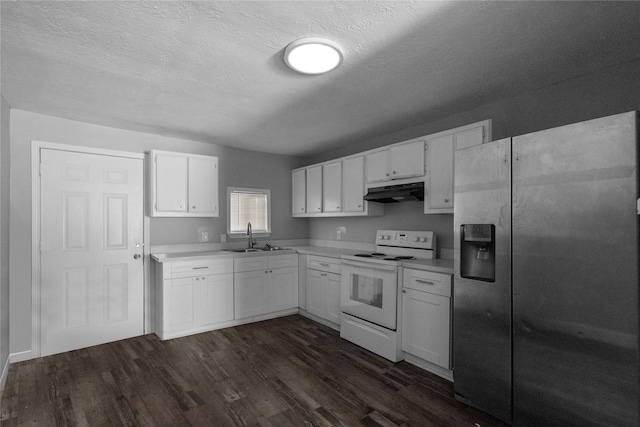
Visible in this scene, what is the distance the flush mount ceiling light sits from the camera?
1.97 meters

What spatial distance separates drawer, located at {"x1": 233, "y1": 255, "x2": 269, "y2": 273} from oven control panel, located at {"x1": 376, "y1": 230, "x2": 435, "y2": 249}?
4.93ft

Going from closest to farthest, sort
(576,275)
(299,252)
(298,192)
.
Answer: (576,275)
(299,252)
(298,192)

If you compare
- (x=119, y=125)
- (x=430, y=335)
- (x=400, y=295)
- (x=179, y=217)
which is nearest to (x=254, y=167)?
(x=179, y=217)

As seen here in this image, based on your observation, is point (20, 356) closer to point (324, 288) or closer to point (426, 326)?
point (324, 288)

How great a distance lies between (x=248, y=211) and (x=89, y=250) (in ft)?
6.64

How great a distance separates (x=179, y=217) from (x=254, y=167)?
4.41ft

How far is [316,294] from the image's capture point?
4.20m

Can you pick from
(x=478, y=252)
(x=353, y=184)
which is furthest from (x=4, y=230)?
(x=478, y=252)

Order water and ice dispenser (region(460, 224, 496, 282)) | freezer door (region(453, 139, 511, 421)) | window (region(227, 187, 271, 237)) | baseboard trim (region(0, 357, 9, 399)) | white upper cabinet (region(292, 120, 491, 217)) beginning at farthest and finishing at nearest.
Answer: window (region(227, 187, 271, 237)), white upper cabinet (region(292, 120, 491, 217)), baseboard trim (region(0, 357, 9, 399)), water and ice dispenser (region(460, 224, 496, 282)), freezer door (region(453, 139, 511, 421))

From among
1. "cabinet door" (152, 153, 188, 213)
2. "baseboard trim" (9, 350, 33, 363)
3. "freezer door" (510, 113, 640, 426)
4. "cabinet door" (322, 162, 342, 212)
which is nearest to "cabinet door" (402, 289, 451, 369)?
"freezer door" (510, 113, 640, 426)

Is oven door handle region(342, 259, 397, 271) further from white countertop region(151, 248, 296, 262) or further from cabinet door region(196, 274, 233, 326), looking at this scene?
cabinet door region(196, 274, 233, 326)

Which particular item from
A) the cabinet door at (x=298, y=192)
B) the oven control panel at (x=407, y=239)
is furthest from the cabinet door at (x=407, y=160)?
the cabinet door at (x=298, y=192)

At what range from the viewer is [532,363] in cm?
198

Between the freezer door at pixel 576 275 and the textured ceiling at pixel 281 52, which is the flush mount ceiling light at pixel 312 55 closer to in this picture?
the textured ceiling at pixel 281 52
